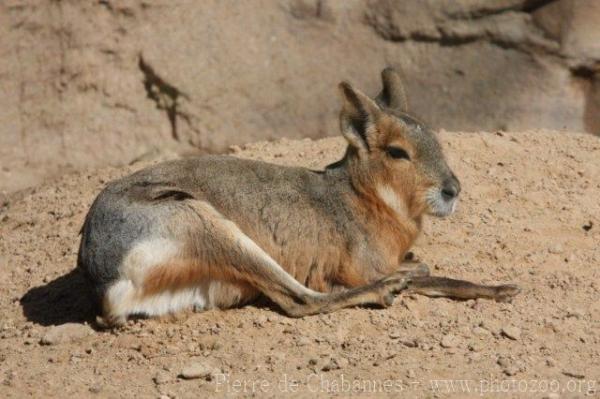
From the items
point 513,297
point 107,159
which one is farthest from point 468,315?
point 107,159

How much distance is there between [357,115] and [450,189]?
2.69 ft

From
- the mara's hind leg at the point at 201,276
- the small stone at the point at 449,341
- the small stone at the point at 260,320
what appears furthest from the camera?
the small stone at the point at 260,320

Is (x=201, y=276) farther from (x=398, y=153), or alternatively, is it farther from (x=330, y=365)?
(x=398, y=153)

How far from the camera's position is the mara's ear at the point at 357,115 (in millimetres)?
7340

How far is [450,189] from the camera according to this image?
7.39 metres

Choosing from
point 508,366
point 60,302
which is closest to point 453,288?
point 508,366

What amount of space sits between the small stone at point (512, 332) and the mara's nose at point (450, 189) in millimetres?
1034

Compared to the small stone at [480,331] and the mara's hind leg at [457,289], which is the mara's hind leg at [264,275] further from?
the small stone at [480,331]

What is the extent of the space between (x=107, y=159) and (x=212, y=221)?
320 centimetres

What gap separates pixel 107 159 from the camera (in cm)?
1000

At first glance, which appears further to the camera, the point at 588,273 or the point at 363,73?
the point at 363,73

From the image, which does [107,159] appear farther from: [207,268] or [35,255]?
[207,268]

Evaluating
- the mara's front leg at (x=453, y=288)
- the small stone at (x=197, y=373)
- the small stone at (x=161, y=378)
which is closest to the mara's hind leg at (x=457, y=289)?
the mara's front leg at (x=453, y=288)

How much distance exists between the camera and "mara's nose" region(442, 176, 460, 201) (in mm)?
7387
